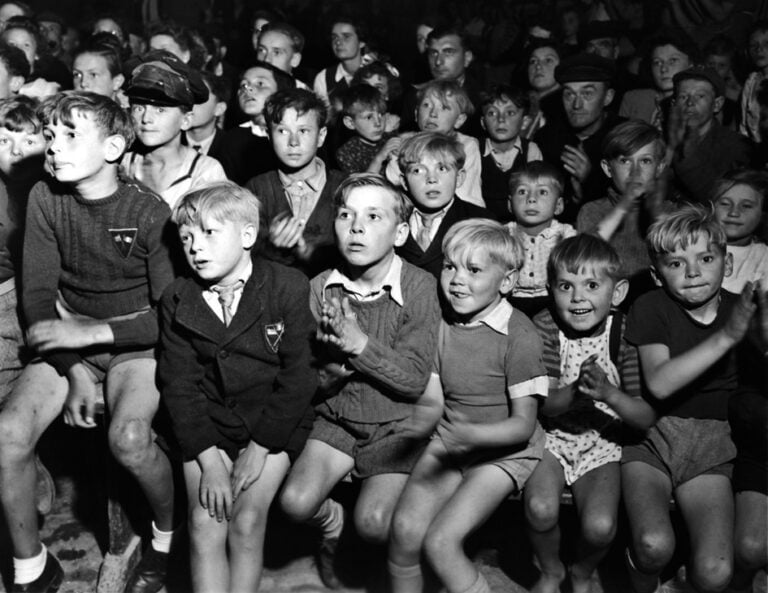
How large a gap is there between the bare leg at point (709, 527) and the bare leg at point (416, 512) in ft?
2.48

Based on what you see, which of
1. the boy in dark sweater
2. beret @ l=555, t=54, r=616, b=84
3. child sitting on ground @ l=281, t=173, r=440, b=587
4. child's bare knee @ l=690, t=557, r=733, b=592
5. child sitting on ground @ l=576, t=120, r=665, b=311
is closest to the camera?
child's bare knee @ l=690, t=557, r=733, b=592

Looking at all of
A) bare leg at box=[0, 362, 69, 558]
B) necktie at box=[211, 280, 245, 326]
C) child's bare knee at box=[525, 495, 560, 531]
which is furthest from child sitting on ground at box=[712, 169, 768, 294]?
bare leg at box=[0, 362, 69, 558]

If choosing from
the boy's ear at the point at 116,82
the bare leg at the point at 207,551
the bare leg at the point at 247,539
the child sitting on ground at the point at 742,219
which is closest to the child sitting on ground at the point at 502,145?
the child sitting on ground at the point at 742,219

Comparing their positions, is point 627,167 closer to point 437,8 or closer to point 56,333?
point 56,333

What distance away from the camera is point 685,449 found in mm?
2877

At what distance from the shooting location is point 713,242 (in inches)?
114

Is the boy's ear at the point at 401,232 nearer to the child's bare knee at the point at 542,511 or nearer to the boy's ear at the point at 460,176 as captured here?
the boy's ear at the point at 460,176

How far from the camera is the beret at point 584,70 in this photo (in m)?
4.64

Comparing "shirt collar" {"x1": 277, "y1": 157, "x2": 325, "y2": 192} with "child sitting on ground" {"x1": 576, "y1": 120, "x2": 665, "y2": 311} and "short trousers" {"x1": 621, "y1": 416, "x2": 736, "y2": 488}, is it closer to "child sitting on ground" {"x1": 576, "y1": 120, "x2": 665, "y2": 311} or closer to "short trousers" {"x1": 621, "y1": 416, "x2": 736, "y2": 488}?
"child sitting on ground" {"x1": 576, "y1": 120, "x2": 665, "y2": 311}

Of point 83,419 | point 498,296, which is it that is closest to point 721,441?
point 498,296

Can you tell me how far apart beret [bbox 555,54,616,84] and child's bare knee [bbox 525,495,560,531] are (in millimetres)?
2693

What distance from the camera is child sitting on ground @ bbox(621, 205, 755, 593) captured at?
9.02 ft

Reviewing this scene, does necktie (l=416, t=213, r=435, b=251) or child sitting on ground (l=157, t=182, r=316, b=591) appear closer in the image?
child sitting on ground (l=157, t=182, r=316, b=591)

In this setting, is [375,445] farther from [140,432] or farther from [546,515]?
[140,432]
